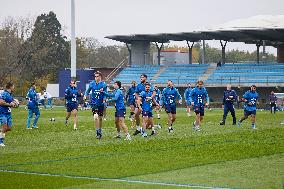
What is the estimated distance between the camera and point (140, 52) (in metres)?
87.8

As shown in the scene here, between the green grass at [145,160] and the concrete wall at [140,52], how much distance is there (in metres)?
61.3

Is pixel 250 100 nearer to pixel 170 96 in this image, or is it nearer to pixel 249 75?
pixel 170 96

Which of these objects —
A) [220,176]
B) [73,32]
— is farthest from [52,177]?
[73,32]

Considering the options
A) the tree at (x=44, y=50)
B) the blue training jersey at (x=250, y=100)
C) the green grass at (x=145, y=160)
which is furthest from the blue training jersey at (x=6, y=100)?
the tree at (x=44, y=50)

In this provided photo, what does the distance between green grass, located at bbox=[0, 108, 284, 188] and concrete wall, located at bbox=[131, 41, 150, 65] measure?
61265 millimetres

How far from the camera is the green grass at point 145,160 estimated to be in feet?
47.1

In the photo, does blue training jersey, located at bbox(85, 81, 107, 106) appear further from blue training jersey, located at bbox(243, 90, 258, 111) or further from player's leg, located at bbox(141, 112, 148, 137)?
blue training jersey, located at bbox(243, 90, 258, 111)

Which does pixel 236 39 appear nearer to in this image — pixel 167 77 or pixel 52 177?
pixel 167 77

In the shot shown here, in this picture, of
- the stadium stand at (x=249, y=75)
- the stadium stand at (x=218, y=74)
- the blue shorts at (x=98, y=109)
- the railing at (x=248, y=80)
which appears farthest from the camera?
the stadium stand at (x=218, y=74)

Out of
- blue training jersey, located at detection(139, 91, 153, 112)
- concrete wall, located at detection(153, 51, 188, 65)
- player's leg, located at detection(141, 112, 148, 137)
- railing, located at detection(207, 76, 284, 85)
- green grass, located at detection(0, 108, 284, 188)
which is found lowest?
green grass, located at detection(0, 108, 284, 188)

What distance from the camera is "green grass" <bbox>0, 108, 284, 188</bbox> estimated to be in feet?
47.1

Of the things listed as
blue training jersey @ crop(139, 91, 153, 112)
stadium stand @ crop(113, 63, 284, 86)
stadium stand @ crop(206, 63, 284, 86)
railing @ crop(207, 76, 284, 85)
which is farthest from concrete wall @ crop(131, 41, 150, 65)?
blue training jersey @ crop(139, 91, 153, 112)

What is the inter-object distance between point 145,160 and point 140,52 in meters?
70.3

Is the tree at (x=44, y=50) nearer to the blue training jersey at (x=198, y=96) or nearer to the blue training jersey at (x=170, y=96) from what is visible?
the blue training jersey at (x=198, y=96)
